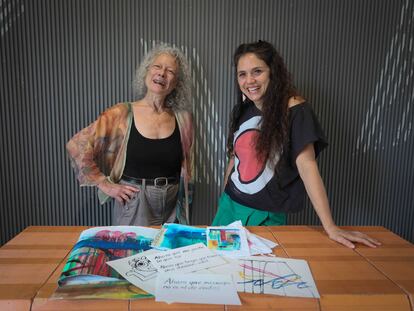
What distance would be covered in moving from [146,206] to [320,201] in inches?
37.4

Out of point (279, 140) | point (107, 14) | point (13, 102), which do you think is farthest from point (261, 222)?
point (13, 102)

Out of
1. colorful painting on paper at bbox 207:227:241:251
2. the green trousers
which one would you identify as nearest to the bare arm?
the green trousers

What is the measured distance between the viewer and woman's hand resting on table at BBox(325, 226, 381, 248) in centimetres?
110

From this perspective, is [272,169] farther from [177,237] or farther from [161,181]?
[161,181]

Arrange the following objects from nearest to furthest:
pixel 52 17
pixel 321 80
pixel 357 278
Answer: pixel 357 278 → pixel 52 17 → pixel 321 80


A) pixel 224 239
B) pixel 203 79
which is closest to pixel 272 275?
pixel 224 239

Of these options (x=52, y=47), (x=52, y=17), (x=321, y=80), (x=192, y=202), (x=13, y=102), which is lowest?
(x=192, y=202)

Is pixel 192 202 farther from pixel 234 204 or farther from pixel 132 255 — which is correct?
pixel 132 255

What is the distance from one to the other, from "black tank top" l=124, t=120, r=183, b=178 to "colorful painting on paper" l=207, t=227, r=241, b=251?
700mm

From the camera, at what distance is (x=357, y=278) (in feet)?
2.83

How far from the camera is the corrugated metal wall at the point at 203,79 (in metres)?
1.91

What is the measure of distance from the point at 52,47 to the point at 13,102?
44 cm

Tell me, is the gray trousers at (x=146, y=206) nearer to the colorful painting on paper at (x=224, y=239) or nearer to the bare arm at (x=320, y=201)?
the colorful painting on paper at (x=224, y=239)

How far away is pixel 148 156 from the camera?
1718 millimetres
